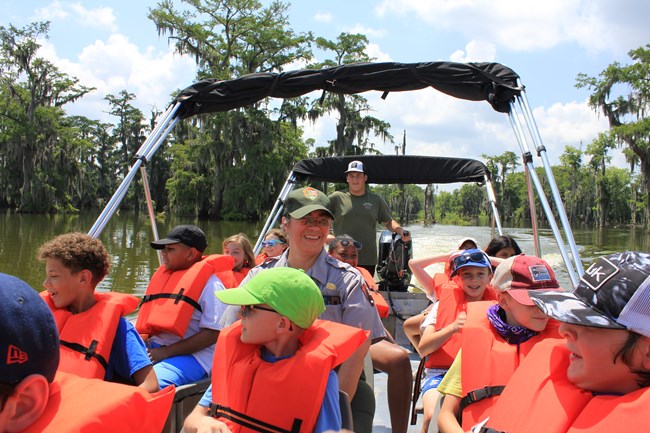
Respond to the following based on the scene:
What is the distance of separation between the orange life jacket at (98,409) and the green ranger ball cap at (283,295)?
0.47 metres

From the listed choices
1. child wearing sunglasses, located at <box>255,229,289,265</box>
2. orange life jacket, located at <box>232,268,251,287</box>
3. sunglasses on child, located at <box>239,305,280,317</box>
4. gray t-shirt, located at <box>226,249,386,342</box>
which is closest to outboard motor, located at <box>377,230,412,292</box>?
child wearing sunglasses, located at <box>255,229,289,265</box>

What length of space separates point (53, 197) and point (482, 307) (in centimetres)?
4277

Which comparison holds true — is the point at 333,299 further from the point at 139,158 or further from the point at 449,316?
the point at 139,158

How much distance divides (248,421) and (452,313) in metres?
1.62

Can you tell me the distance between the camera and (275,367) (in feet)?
6.20

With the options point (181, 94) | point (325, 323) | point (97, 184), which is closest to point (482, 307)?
A: point (325, 323)

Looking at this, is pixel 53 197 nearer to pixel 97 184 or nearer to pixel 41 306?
pixel 97 184

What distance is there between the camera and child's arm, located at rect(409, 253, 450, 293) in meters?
3.83

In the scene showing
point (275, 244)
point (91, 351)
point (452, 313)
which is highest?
point (275, 244)

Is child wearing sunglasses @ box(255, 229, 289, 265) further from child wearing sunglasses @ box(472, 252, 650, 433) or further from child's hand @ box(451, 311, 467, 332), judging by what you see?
child wearing sunglasses @ box(472, 252, 650, 433)

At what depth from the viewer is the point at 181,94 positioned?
4.81 m

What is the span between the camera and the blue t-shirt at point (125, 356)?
2.32 metres

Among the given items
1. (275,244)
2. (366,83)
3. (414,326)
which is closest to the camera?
(414,326)

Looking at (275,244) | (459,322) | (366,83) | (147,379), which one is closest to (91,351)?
(147,379)
